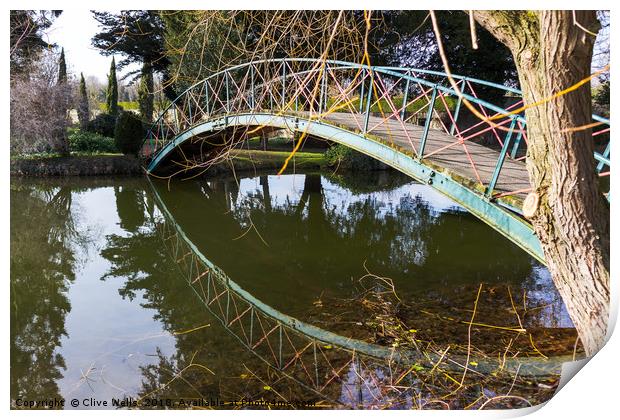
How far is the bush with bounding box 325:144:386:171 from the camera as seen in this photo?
42.7 ft

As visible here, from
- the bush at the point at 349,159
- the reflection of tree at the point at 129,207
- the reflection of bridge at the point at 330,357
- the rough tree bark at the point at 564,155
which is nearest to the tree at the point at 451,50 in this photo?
the bush at the point at 349,159

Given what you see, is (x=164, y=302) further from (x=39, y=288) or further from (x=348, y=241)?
(x=348, y=241)

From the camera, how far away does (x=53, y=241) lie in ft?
21.3

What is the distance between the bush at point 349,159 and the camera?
13.0 metres

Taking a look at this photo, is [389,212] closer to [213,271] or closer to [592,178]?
[213,271]

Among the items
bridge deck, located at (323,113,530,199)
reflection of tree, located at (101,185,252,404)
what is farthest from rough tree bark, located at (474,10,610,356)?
reflection of tree, located at (101,185,252,404)

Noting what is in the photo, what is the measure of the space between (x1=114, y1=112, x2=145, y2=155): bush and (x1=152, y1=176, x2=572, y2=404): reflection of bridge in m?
8.31

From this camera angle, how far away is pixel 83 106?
11141 millimetres

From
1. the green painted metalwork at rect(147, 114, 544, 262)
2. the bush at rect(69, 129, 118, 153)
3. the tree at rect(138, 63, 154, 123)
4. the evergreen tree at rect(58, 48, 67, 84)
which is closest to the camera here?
the green painted metalwork at rect(147, 114, 544, 262)

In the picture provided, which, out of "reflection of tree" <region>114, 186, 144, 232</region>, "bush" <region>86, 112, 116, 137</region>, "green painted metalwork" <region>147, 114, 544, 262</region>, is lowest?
"reflection of tree" <region>114, 186, 144, 232</region>

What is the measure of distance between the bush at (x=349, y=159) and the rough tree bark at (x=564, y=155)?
1043 centimetres

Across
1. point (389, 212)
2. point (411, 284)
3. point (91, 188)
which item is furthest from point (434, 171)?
point (91, 188)

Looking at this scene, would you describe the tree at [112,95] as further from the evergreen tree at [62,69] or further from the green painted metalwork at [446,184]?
the green painted metalwork at [446,184]

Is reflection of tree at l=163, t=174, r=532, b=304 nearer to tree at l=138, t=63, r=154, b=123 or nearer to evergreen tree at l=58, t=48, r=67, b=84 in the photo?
evergreen tree at l=58, t=48, r=67, b=84
